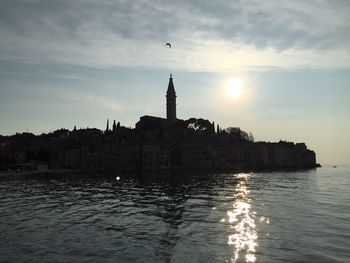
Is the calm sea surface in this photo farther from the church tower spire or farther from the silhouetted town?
the church tower spire

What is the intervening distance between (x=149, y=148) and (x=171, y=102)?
2454cm

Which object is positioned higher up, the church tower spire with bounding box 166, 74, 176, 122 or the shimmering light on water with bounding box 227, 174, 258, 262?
the church tower spire with bounding box 166, 74, 176, 122

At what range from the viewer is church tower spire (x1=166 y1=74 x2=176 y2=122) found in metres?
143

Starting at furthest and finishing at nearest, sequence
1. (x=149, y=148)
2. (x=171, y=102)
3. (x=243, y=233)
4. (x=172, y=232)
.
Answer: (x=171, y=102)
(x=149, y=148)
(x=172, y=232)
(x=243, y=233)

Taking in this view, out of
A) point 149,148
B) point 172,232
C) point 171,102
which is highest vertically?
point 171,102

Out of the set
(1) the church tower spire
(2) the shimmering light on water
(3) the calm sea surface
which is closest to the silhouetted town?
(1) the church tower spire

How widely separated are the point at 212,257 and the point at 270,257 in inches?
101

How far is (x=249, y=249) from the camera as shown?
55.2ft

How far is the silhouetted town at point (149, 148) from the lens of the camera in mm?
115812

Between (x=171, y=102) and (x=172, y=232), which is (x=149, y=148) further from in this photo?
(x=172, y=232)

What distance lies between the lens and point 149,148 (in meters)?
128

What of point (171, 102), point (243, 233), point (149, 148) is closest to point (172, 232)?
point (243, 233)

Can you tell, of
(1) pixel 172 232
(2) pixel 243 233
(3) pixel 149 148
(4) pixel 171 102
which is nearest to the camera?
(2) pixel 243 233

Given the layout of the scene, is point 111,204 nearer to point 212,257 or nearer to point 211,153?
point 212,257
